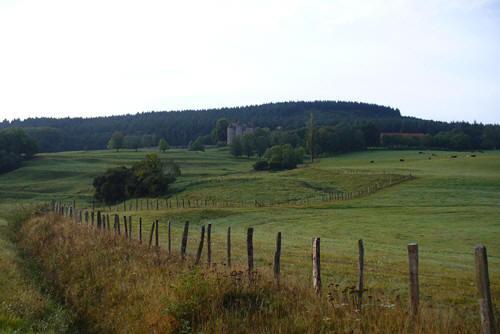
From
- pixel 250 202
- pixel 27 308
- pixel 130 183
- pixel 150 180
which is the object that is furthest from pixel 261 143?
pixel 27 308

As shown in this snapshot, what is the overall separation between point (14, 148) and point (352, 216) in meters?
109

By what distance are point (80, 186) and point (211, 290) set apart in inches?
3798

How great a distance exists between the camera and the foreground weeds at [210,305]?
965cm

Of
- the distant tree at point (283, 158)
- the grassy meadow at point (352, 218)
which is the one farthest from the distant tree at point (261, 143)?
the grassy meadow at point (352, 218)

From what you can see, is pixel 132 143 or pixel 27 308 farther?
pixel 132 143

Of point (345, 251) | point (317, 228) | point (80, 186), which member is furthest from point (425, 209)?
point (80, 186)

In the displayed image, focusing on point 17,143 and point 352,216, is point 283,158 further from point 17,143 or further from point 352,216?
point 352,216

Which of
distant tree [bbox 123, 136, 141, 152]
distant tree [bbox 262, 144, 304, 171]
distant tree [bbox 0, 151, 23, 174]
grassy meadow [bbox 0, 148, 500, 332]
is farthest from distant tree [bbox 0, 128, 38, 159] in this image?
distant tree [bbox 262, 144, 304, 171]

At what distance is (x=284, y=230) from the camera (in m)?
43.6

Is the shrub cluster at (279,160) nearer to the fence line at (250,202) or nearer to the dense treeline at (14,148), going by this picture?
the fence line at (250,202)

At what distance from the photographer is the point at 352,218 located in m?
49.8

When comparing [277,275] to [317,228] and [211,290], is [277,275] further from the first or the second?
[317,228]

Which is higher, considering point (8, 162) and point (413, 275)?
point (413, 275)

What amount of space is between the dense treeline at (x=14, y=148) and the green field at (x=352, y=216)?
159 inches
